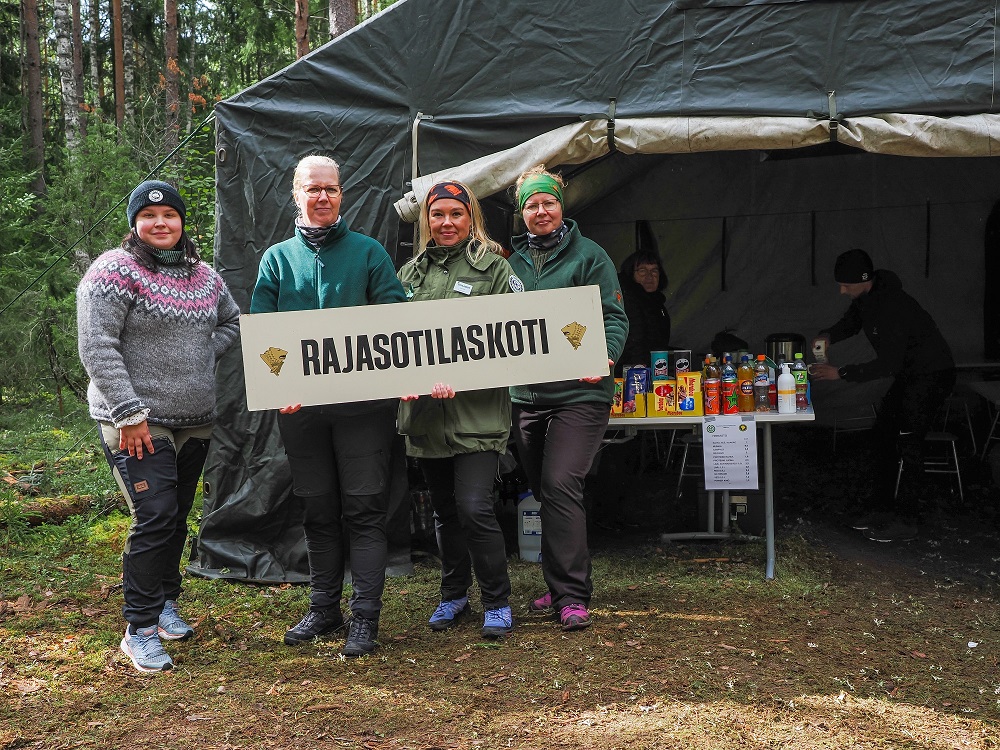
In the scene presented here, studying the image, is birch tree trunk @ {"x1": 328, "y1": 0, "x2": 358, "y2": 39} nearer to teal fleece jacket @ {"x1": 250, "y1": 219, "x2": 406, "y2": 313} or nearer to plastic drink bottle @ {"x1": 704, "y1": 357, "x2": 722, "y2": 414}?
teal fleece jacket @ {"x1": 250, "y1": 219, "x2": 406, "y2": 313}

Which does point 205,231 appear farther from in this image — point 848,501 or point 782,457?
point 848,501

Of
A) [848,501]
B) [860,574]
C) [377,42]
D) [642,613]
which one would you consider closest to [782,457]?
[848,501]

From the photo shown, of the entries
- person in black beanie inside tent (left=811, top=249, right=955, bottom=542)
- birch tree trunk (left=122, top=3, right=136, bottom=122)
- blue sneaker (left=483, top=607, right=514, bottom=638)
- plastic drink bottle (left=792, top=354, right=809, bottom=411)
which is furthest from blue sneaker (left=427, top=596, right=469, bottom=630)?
birch tree trunk (left=122, top=3, right=136, bottom=122)

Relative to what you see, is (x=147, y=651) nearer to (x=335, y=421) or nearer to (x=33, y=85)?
(x=335, y=421)

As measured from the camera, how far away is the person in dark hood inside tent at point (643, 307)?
5512mm

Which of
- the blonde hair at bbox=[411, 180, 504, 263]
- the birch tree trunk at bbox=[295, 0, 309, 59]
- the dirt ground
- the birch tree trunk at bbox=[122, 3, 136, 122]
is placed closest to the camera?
the blonde hair at bbox=[411, 180, 504, 263]

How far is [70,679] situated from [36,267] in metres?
6.79

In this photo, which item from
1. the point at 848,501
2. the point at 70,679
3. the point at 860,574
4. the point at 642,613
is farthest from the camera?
the point at 848,501

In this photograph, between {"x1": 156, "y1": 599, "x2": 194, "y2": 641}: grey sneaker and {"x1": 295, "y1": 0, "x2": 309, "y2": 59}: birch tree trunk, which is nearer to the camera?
{"x1": 156, "y1": 599, "x2": 194, "y2": 641}: grey sneaker

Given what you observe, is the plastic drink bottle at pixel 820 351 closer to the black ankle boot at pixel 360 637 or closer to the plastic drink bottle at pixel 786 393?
the plastic drink bottle at pixel 786 393

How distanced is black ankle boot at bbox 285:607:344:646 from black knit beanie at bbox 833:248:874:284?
3.44 metres

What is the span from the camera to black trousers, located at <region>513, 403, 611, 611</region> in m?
3.57

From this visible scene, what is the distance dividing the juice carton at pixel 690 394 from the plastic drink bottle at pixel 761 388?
0.26 metres

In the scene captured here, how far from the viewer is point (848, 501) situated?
6.05 metres
